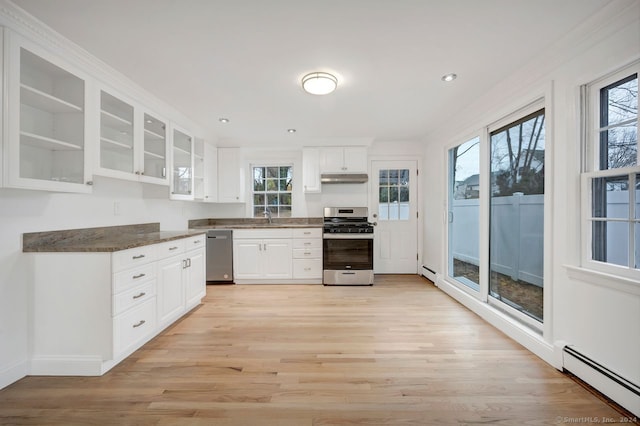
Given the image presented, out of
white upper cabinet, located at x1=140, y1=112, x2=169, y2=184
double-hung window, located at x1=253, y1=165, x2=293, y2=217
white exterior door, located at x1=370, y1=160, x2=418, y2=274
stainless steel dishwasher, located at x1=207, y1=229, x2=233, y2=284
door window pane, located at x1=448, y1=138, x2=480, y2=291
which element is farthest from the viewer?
double-hung window, located at x1=253, y1=165, x2=293, y2=217

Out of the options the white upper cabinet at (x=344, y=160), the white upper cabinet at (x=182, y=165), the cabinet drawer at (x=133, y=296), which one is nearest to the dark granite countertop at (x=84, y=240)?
the cabinet drawer at (x=133, y=296)

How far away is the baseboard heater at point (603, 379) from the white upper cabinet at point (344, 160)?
10.6 ft

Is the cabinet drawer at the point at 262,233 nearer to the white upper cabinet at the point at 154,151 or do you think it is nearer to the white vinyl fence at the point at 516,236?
the white upper cabinet at the point at 154,151

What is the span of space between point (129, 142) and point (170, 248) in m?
1.06

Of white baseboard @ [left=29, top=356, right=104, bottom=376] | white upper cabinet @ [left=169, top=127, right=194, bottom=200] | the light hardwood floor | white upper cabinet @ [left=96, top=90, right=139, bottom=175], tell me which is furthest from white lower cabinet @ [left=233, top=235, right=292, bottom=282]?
white baseboard @ [left=29, top=356, right=104, bottom=376]

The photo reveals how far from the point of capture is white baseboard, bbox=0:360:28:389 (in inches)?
65.2

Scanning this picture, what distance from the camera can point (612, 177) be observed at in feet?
5.30

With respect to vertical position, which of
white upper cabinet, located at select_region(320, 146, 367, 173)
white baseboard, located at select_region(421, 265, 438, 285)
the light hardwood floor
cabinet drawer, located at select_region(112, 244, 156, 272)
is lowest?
the light hardwood floor

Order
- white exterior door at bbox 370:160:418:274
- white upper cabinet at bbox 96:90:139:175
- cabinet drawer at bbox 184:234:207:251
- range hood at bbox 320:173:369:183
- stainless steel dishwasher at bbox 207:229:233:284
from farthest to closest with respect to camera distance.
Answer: white exterior door at bbox 370:160:418:274
range hood at bbox 320:173:369:183
stainless steel dishwasher at bbox 207:229:233:284
cabinet drawer at bbox 184:234:207:251
white upper cabinet at bbox 96:90:139:175

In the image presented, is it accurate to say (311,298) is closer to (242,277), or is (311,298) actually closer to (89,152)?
(242,277)

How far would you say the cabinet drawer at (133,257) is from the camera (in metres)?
1.87

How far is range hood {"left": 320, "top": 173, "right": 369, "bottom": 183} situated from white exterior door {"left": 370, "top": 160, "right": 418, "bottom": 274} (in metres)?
0.39

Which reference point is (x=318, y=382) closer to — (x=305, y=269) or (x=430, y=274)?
(x=305, y=269)

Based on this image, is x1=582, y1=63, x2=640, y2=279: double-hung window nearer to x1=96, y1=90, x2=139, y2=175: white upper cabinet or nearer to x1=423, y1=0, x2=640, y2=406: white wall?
x1=423, y1=0, x2=640, y2=406: white wall
